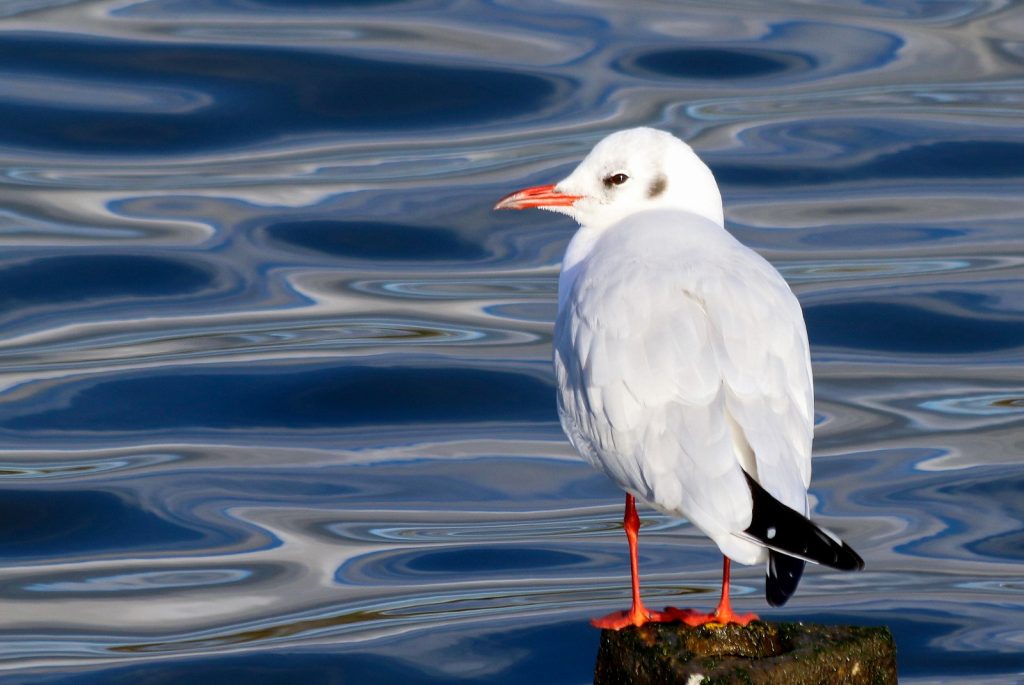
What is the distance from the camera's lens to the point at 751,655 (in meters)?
4.96

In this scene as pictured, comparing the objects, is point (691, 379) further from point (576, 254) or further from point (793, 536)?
point (576, 254)

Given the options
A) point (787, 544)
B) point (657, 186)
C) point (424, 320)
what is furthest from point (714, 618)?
point (424, 320)

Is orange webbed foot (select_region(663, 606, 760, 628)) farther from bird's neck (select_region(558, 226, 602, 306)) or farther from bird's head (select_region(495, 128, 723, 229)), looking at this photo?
bird's head (select_region(495, 128, 723, 229))

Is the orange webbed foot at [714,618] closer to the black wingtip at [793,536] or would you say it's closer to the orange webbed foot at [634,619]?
the orange webbed foot at [634,619]

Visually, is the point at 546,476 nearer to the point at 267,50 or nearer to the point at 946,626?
the point at 946,626

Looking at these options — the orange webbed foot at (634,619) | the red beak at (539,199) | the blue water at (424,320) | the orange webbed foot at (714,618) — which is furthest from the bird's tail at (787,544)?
the blue water at (424,320)

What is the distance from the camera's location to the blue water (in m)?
9.12

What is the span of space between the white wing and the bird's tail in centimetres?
4

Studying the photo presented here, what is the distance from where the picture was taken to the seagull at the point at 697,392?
16.7 ft

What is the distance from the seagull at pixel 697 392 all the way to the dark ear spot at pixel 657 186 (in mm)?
259

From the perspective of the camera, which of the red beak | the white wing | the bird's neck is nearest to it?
the white wing

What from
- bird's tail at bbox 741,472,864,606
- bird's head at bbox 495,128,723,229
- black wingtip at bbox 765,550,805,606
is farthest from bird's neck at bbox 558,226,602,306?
black wingtip at bbox 765,550,805,606

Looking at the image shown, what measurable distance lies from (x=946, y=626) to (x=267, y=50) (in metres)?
8.70

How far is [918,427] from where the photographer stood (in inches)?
447
